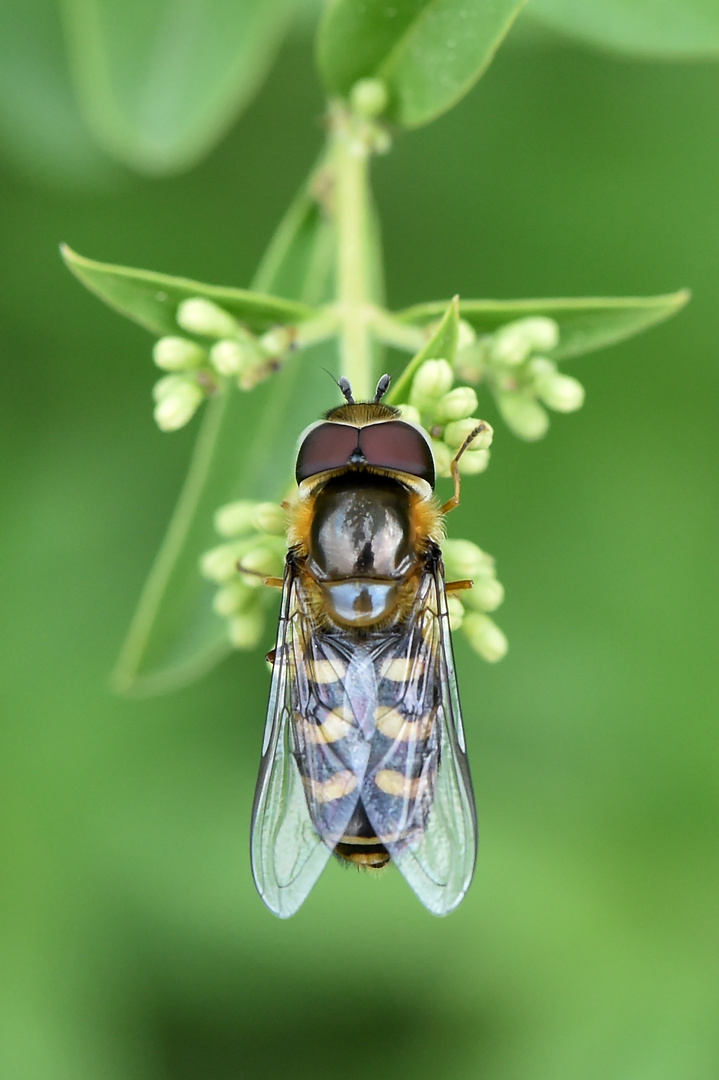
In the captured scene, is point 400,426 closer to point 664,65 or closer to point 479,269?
point 479,269

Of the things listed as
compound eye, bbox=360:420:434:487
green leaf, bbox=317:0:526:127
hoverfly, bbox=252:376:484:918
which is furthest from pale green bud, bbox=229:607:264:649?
green leaf, bbox=317:0:526:127

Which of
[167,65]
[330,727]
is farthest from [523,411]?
[167,65]

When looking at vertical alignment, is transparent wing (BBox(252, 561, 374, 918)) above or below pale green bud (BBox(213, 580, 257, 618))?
below

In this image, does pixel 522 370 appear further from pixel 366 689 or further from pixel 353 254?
pixel 366 689

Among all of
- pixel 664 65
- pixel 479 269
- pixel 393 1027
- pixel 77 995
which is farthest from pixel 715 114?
pixel 77 995

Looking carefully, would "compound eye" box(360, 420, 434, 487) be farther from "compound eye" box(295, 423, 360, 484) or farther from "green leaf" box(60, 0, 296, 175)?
"green leaf" box(60, 0, 296, 175)

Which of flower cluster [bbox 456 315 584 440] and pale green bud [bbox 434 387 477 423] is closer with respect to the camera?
pale green bud [bbox 434 387 477 423]

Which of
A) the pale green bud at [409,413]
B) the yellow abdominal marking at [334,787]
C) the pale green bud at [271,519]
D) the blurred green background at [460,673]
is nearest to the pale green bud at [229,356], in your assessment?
the pale green bud at [271,519]
